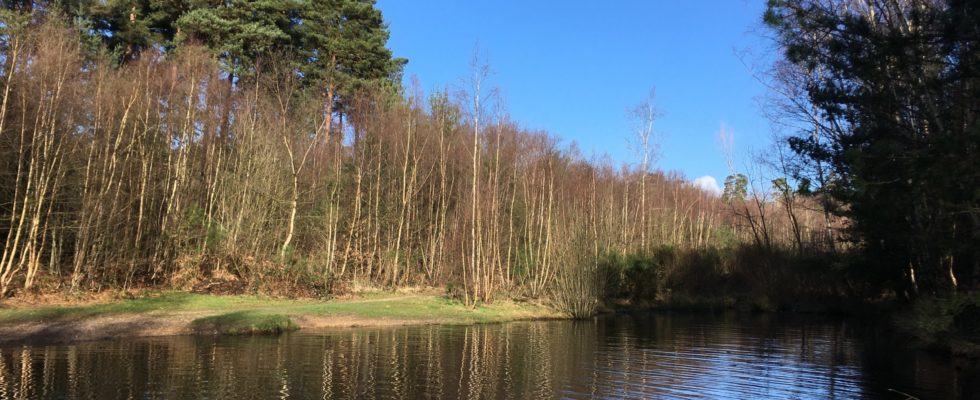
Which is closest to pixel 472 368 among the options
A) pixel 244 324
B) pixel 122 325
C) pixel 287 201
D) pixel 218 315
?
pixel 244 324

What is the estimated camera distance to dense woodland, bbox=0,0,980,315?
14.9m

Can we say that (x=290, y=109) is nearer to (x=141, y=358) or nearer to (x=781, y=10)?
(x=141, y=358)

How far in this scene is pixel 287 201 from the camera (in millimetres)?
31562

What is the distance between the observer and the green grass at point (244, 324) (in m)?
20.2

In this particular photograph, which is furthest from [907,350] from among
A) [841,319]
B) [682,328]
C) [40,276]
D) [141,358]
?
[40,276]

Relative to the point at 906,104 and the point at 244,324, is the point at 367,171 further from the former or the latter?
the point at 906,104

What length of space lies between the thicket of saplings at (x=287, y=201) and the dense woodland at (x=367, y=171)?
130mm

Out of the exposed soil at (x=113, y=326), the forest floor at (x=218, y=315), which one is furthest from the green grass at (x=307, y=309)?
the exposed soil at (x=113, y=326)

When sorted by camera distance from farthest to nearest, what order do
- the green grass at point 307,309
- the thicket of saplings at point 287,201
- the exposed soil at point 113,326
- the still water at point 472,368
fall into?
1. the thicket of saplings at point 287,201
2. the green grass at point 307,309
3. the exposed soil at point 113,326
4. the still water at point 472,368

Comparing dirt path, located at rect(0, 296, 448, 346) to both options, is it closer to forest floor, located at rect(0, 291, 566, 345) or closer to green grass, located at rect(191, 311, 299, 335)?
forest floor, located at rect(0, 291, 566, 345)

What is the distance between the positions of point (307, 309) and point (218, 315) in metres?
3.52

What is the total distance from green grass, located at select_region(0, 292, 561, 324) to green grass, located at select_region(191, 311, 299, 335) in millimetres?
451

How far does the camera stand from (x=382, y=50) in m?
38.2

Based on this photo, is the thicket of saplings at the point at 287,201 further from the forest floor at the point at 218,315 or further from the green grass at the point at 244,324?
the green grass at the point at 244,324
